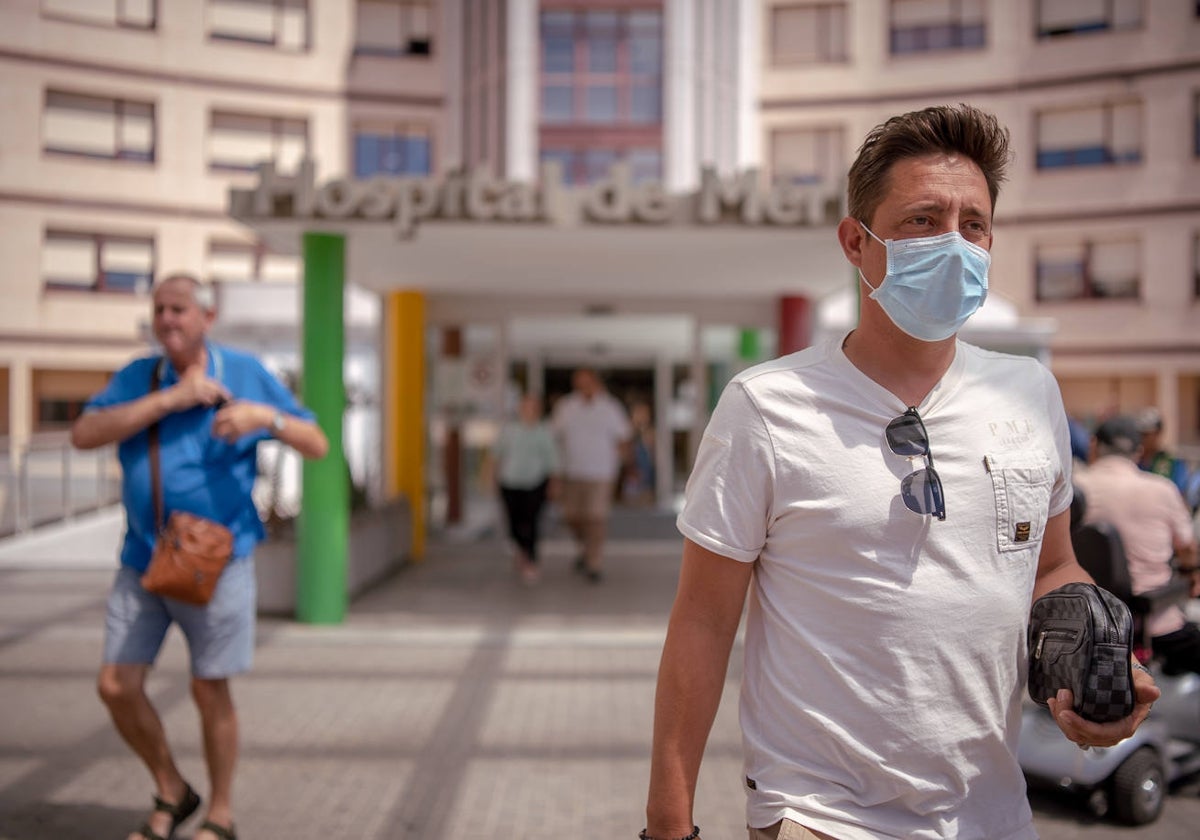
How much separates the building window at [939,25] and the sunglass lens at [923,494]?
28.0 m

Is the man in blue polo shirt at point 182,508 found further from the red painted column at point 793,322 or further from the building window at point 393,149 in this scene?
the building window at point 393,149

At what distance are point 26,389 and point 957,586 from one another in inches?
573

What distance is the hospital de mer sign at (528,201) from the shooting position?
7.57m

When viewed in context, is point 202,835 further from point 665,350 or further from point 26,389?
point 665,350

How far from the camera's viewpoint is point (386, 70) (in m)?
29.2

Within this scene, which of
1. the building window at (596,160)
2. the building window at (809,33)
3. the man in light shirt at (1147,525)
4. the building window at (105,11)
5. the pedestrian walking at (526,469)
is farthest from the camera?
the building window at (809,33)

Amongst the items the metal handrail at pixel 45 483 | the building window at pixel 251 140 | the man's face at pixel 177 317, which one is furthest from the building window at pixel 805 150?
the man's face at pixel 177 317

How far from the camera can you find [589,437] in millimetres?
9984

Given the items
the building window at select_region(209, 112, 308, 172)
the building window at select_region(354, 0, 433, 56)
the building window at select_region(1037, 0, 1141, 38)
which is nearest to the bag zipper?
the building window at select_region(209, 112, 308, 172)

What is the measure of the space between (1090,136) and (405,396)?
21048 mm

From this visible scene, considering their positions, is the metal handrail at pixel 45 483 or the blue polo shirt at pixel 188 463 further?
the metal handrail at pixel 45 483

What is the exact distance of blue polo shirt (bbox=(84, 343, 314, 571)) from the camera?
3637 millimetres

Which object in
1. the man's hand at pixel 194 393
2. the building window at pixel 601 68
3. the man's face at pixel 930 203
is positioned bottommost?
the man's hand at pixel 194 393

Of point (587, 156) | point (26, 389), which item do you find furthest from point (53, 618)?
point (587, 156)
